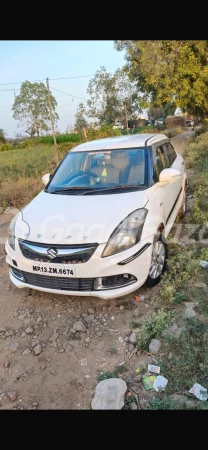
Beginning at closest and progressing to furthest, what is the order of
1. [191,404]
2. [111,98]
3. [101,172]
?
[191,404] → [101,172] → [111,98]

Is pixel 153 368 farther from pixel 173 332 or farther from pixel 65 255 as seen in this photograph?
pixel 65 255

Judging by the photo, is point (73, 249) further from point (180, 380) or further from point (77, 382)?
point (180, 380)

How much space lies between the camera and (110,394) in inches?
75.4

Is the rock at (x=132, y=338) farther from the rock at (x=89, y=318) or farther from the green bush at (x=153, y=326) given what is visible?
the rock at (x=89, y=318)

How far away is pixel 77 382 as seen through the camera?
2105 mm

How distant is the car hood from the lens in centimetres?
258

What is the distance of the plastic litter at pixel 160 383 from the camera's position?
196 centimetres

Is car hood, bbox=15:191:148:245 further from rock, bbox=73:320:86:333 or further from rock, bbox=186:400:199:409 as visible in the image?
rock, bbox=186:400:199:409

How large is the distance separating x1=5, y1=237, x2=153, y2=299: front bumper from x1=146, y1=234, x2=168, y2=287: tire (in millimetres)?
179

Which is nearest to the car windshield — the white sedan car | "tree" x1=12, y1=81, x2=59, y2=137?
the white sedan car

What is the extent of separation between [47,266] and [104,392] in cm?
114

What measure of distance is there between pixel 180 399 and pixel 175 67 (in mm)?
15280

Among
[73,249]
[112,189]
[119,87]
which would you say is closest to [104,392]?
[73,249]

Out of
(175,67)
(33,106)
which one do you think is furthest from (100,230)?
(33,106)
